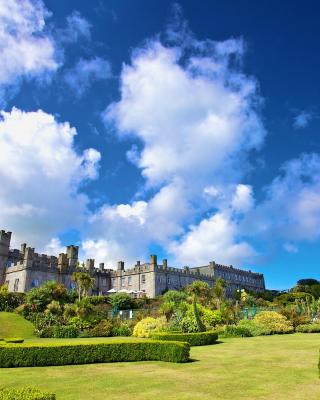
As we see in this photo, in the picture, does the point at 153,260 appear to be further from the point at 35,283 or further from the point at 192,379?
the point at 192,379

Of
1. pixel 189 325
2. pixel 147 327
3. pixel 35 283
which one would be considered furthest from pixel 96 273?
pixel 189 325

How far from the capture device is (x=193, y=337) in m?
23.3

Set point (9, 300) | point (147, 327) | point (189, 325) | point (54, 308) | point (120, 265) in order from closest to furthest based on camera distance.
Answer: point (189, 325), point (147, 327), point (54, 308), point (9, 300), point (120, 265)

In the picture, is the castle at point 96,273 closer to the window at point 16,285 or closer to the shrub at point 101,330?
the window at point 16,285

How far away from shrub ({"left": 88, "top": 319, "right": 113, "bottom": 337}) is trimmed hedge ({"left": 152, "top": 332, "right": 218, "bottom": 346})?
1183cm

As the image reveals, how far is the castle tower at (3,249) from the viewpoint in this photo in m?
57.7

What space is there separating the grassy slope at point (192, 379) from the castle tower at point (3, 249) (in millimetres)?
A: 45771

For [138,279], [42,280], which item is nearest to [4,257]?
[42,280]

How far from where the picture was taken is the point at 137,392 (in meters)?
10.8

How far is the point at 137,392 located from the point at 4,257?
5317 cm

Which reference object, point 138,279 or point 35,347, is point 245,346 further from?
point 138,279

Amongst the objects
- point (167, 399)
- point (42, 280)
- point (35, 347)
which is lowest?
point (167, 399)

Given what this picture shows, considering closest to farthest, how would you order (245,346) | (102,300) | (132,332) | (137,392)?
(137,392), (245,346), (132,332), (102,300)

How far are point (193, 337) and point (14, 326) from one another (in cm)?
1910
